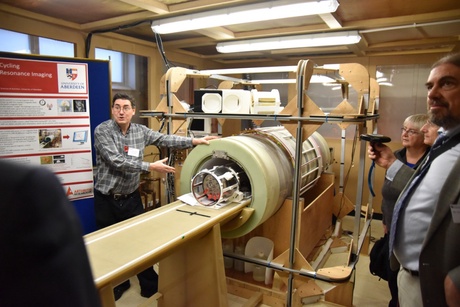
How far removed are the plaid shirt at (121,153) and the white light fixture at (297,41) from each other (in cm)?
197

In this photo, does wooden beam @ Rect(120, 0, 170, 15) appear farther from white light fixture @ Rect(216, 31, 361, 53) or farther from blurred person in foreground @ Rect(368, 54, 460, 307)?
blurred person in foreground @ Rect(368, 54, 460, 307)

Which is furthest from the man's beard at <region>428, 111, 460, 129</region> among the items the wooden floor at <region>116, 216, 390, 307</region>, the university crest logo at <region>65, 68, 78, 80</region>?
the university crest logo at <region>65, 68, 78, 80</region>

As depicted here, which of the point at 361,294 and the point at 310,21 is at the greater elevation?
the point at 310,21

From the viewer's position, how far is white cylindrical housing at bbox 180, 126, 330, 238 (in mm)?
2297

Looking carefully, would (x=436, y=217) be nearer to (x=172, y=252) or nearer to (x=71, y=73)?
(x=172, y=252)

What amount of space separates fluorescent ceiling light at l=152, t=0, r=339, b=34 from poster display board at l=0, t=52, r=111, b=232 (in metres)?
0.79

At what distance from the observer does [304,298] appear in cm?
284

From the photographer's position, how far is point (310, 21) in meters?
3.55

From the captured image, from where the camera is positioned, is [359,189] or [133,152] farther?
[133,152]

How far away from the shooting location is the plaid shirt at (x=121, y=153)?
2.56 m

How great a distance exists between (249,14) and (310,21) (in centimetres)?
99

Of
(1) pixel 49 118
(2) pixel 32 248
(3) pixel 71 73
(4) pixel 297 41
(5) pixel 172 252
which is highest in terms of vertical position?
(4) pixel 297 41

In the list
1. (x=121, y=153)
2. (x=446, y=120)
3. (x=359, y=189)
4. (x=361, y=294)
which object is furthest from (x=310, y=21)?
(x=361, y=294)

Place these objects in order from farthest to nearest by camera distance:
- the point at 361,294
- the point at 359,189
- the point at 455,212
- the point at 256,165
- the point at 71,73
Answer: the point at 361,294, the point at 71,73, the point at 359,189, the point at 256,165, the point at 455,212
